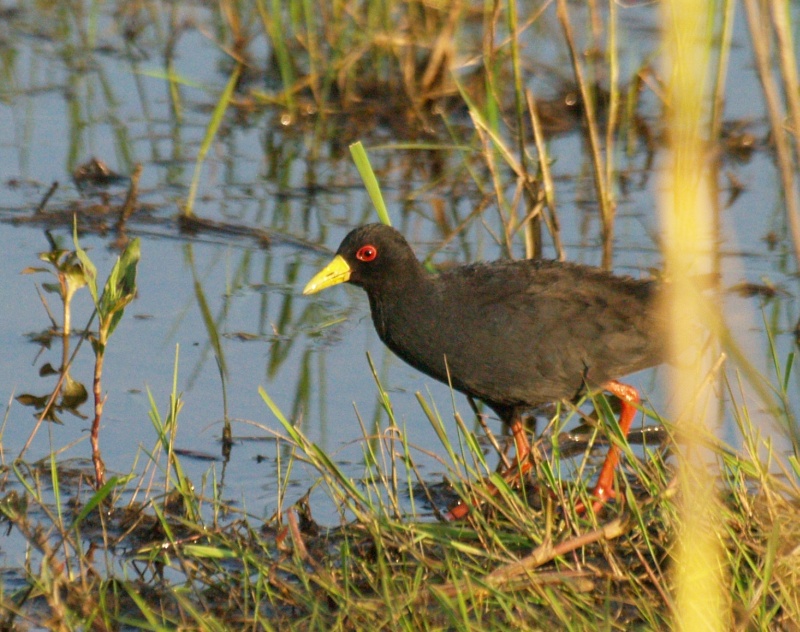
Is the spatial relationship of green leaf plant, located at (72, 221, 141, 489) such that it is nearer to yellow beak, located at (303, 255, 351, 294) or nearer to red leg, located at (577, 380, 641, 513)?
yellow beak, located at (303, 255, 351, 294)

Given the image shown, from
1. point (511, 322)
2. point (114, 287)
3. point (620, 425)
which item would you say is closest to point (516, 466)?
point (511, 322)

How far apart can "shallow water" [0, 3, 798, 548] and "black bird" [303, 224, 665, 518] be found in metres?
0.35

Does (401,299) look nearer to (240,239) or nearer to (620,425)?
(620,425)

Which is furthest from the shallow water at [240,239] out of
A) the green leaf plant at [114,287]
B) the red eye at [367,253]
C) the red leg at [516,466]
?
the red eye at [367,253]

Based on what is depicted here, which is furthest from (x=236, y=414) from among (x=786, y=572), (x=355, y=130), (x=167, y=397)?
(x=355, y=130)

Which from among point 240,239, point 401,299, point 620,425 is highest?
point 401,299

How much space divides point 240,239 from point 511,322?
2.42 metres

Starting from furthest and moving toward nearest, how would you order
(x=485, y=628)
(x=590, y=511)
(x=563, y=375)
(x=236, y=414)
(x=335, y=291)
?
1. (x=335, y=291)
2. (x=236, y=414)
3. (x=563, y=375)
4. (x=590, y=511)
5. (x=485, y=628)

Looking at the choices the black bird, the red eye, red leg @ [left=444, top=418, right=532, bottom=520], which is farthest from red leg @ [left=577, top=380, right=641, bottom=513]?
the red eye

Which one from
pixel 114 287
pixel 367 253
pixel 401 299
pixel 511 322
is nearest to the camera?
pixel 114 287

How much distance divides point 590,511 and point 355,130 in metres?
4.82

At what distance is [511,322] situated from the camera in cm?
421

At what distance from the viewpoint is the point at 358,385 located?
496cm

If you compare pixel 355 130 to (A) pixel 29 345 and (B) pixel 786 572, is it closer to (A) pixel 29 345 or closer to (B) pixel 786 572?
(A) pixel 29 345
